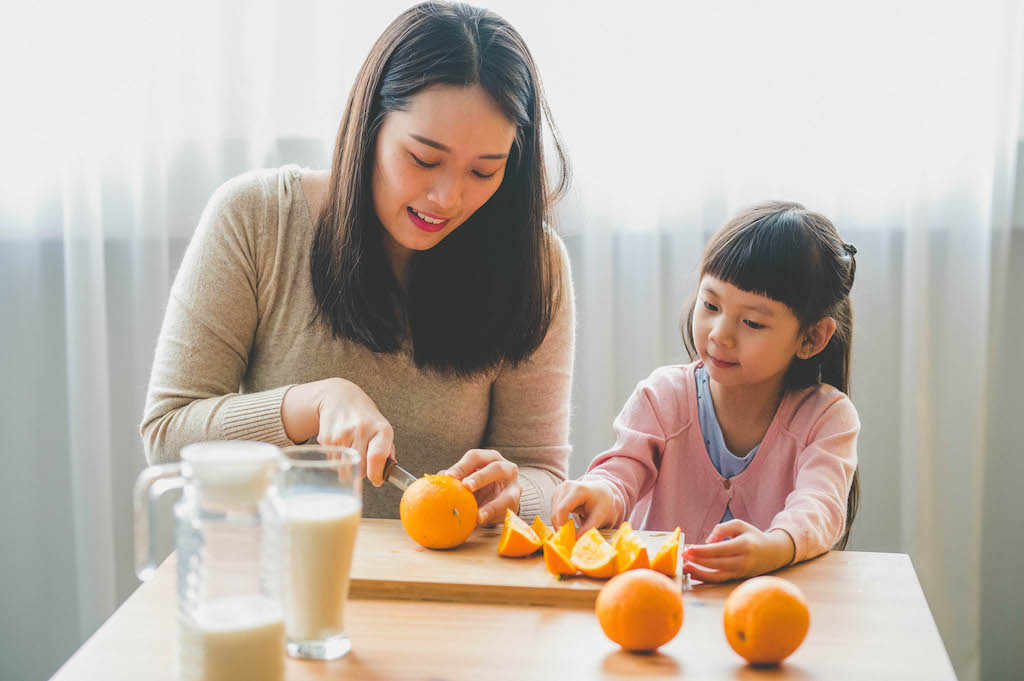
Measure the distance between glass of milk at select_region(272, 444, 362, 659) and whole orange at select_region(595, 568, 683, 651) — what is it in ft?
0.79

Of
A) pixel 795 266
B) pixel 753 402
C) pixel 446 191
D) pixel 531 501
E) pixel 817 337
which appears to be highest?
pixel 446 191

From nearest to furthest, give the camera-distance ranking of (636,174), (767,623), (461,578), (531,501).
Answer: (767,623), (461,578), (531,501), (636,174)

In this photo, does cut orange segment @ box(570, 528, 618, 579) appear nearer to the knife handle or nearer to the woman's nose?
the knife handle

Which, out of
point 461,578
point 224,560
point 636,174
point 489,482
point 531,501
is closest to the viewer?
point 224,560

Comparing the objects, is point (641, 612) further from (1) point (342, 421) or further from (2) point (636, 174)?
(2) point (636, 174)

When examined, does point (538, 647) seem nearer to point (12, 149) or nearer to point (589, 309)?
point (589, 309)

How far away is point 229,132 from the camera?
2.16 meters

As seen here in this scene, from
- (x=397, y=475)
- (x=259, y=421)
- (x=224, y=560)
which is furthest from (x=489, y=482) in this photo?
(x=224, y=560)

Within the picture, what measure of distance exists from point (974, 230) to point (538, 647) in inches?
64.7

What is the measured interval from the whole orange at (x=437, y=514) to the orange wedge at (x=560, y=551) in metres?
0.10

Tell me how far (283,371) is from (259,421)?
20cm

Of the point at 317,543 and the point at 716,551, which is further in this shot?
the point at 716,551

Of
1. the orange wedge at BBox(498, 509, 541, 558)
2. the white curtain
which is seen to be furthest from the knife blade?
the white curtain

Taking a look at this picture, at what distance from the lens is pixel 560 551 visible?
3.44ft
